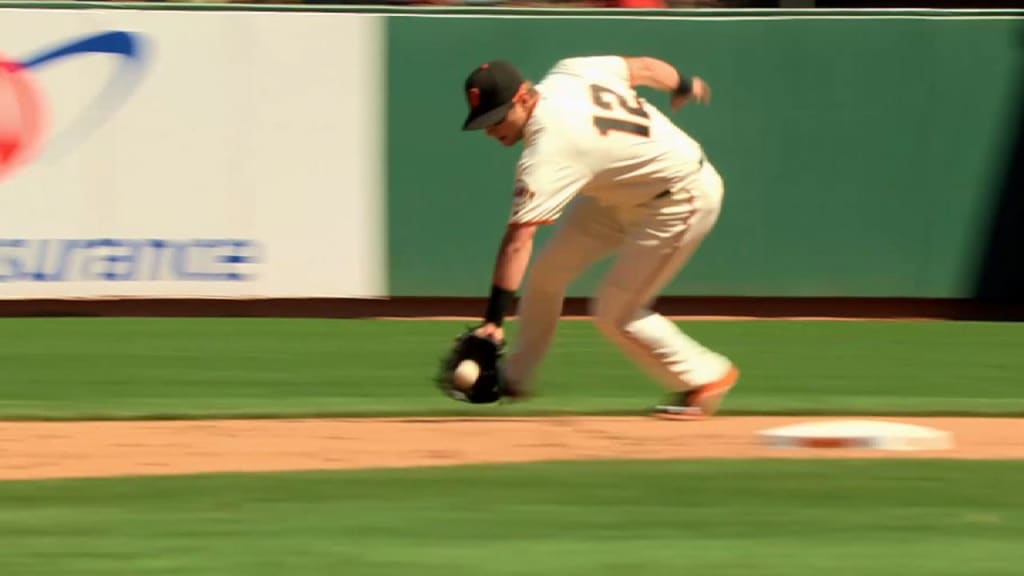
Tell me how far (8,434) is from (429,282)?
186 inches

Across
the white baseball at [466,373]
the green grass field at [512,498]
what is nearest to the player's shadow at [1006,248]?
the green grass field at [512,498]

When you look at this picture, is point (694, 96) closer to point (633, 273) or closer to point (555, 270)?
point (633, 273)

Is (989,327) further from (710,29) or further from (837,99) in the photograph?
(710,29)

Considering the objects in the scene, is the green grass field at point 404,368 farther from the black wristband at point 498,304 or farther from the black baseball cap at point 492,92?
the black baseball cap at point 492,92

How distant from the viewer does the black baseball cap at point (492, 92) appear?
793 centimetres

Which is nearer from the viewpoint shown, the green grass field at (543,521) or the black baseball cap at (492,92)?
the green grass field at (543,521)

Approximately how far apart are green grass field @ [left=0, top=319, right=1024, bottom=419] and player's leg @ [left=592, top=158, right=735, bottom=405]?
0.64m

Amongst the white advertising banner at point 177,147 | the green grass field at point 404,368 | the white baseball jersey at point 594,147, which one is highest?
the white baseball jersey at point 594,147

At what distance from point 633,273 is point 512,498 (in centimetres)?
194

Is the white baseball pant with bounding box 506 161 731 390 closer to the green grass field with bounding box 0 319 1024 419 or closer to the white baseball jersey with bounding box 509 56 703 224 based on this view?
the white baseball jersey with bounding box 509 56 703 224

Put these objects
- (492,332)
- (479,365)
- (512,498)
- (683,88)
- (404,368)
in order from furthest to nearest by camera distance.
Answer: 1. (404,368)
2. (683,88)
3. (479,365)
4. (492,332)
5. (512,498)

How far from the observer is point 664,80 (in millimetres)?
8625

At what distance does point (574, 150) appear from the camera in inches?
315

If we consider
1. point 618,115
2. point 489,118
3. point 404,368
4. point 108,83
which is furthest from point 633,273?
point 108,83
